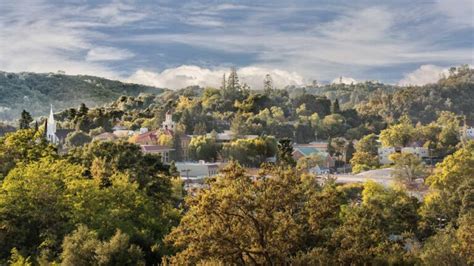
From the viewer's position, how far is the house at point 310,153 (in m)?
61.4

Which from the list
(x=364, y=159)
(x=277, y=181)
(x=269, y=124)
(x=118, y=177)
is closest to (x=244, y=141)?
(x=364, y=159)

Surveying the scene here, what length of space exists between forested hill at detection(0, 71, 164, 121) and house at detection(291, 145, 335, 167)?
338ft

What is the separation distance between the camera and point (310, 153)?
64000 mm

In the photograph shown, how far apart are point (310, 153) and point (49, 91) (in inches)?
4869

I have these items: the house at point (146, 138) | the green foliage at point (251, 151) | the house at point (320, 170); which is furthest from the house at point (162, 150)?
the house at point (320, 170)

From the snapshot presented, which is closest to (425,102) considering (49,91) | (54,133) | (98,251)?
(54,133)

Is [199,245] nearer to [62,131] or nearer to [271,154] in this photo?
[271,154]

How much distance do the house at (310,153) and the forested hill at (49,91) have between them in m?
103

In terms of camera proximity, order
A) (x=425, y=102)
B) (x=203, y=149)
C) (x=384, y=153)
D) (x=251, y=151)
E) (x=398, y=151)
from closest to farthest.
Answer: (x=251, y=151) < (x=203, y=149) < (x=398, y=151) < (x=384, y=153) < (x=425, y=102)

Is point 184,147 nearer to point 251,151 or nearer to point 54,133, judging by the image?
point 251,151

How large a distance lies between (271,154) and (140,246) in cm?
4014

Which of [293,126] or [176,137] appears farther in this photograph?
[293,126]

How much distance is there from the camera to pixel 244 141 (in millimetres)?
57062

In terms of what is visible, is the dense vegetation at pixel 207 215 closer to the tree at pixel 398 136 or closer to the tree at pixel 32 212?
the tree at pixel 32 212
